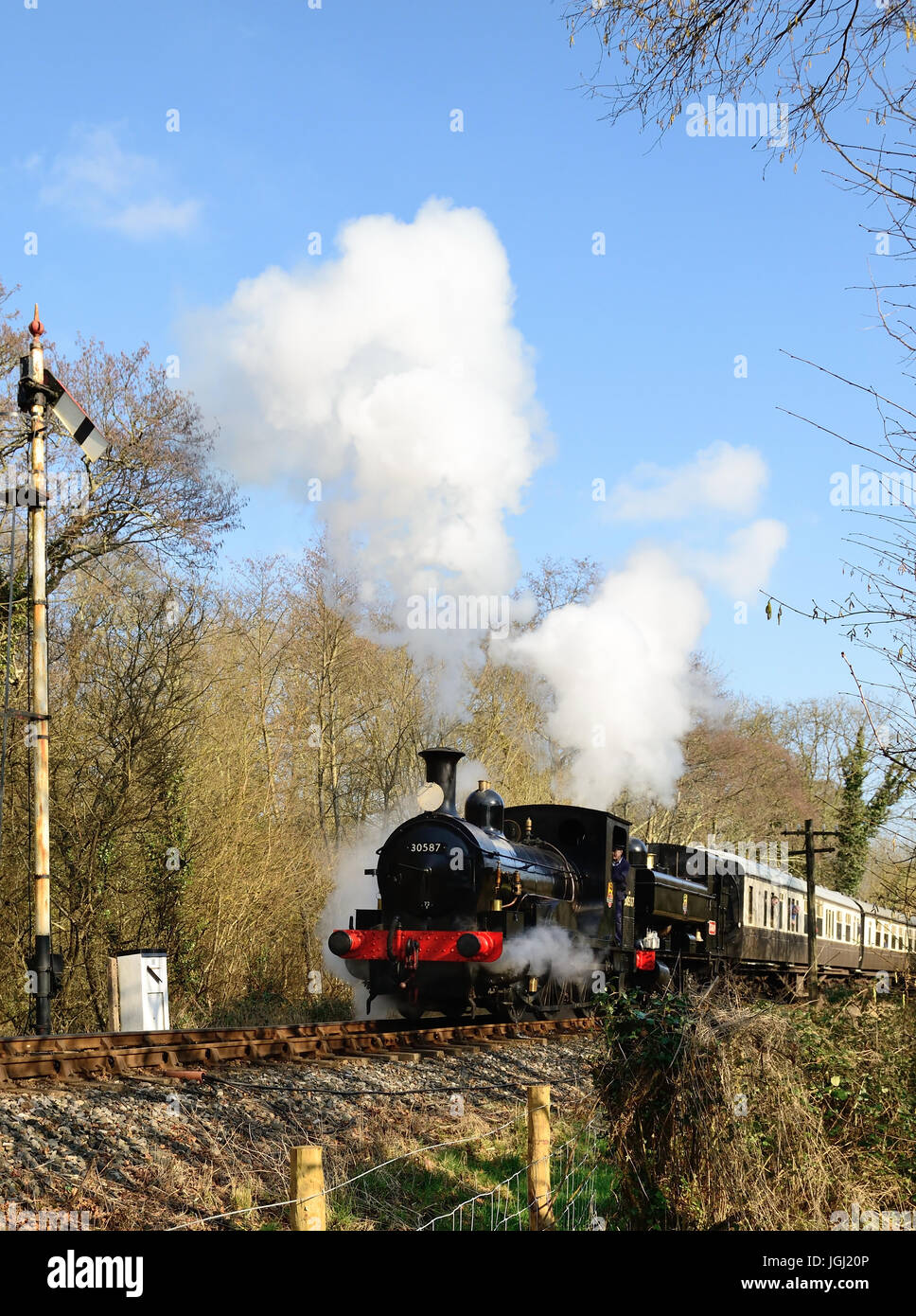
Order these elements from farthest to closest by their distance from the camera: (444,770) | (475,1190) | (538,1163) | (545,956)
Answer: (444,770) < (545,956) < (475,1190) < (538,1163)

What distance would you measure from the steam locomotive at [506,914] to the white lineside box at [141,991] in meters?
2.19

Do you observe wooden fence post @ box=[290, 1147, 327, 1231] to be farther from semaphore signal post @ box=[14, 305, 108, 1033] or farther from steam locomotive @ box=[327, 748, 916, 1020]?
steam locomotive @ box=[327, 748, 916, 1020]

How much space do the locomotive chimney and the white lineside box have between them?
395 cm

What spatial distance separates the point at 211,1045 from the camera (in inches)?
408

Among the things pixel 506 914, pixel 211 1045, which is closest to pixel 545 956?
pixel 506 914

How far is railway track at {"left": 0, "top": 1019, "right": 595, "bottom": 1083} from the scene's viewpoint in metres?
9.26

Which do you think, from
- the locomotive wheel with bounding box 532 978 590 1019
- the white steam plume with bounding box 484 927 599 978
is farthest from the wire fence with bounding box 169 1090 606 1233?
the locomotive wheel with bounding box 532 978 590 1019

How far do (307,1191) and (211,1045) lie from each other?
6.62 meters

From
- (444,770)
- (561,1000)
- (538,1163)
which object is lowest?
(561,1000)

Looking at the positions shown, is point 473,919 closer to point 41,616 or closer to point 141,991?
point 141,991

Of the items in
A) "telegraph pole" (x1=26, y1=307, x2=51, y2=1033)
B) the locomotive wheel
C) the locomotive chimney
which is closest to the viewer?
"telegraph pole" (x1=26, y1=307, x2=51, y2=1033)

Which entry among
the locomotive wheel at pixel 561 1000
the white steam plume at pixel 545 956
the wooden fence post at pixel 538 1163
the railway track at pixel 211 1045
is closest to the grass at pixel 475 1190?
the wooden fence post at pixel 538 1163
